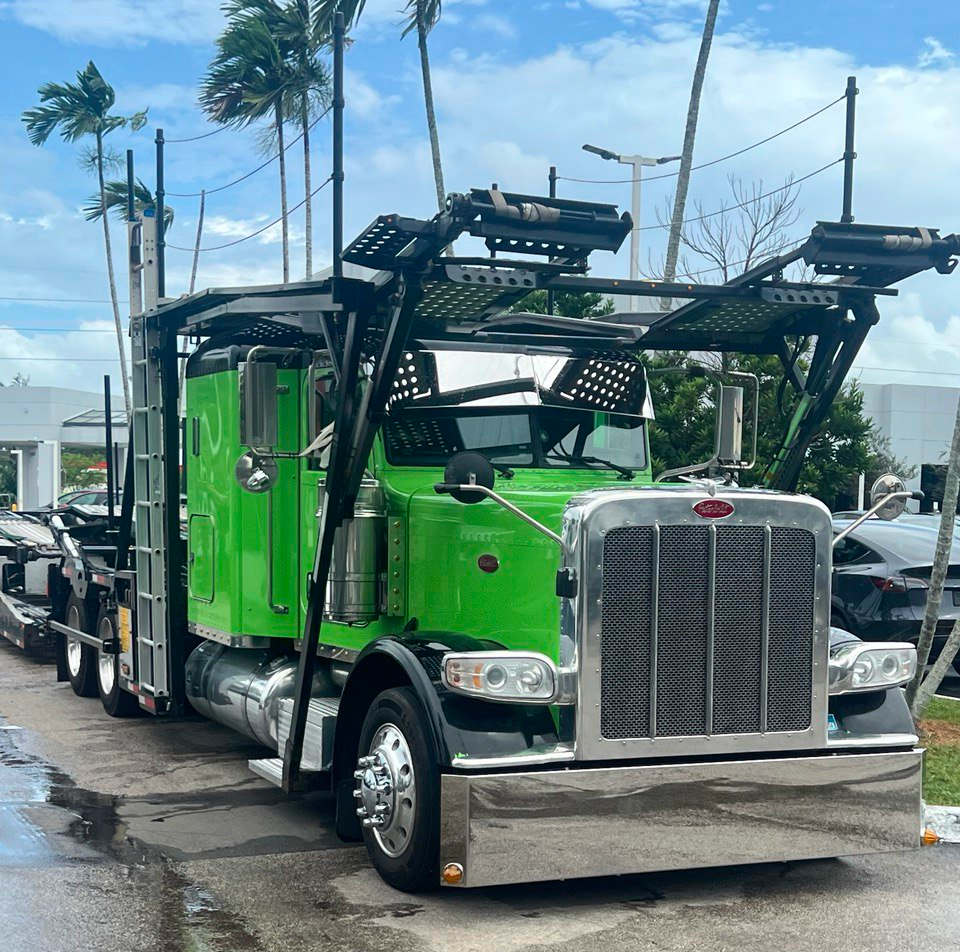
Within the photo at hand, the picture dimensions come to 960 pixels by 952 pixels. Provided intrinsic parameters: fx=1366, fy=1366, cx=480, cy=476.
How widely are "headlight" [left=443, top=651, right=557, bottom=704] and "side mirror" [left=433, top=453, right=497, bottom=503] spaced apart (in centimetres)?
66

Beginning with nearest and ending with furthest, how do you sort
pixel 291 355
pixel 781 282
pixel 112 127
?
1. pixel 781 282
2. pixel 291 355
3. pixel 112 127

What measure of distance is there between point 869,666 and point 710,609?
3.05 feet

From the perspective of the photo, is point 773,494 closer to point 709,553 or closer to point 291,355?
point 709,553

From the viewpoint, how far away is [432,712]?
547cm

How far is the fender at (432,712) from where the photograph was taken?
5379mm

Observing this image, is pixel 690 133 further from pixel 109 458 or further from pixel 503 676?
pixel 503 676

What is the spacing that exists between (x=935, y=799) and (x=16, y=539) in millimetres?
9618

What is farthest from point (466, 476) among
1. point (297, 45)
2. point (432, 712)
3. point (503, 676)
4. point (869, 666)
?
point (297, 45)

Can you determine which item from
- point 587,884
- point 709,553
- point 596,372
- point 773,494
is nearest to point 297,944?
point 587,884

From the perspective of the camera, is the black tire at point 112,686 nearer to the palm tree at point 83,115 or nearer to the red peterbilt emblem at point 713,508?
the red peterbilt emblem at point 713,508

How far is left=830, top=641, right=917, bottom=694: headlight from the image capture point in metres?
5.96

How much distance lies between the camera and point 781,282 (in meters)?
6.70

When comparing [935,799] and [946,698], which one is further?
[946,698]

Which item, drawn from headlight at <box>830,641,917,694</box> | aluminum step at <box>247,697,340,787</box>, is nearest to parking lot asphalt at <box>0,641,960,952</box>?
aluminum step at <box>247,697,340,787</box>
